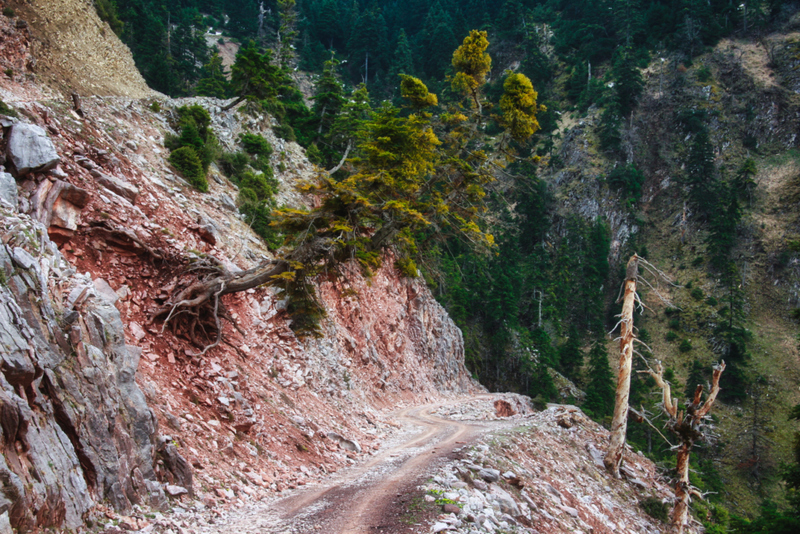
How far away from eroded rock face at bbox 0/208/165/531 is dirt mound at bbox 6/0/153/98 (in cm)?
1891

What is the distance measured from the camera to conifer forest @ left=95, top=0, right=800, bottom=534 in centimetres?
1967

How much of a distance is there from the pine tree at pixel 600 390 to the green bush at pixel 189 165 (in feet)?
144

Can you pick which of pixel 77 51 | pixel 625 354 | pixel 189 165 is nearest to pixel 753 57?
pixel 625 354

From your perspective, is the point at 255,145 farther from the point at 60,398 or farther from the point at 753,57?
the point at 753,57

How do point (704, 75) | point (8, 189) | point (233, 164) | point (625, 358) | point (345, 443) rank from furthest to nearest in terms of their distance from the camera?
point (704, 75) → point (233, 164) → point (625, 358) → point (345, 443) → point (8, 189)

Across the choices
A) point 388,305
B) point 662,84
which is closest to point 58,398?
point 388,305

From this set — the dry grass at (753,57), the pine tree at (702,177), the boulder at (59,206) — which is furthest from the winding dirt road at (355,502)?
the dry grass at (753,57)

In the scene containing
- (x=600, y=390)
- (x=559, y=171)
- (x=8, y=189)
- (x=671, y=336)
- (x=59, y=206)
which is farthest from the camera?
(x=559, y=171)

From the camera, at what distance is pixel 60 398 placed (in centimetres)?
586

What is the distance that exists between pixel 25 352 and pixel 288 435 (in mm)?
6760

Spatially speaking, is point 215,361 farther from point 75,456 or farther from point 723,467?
point 723,467

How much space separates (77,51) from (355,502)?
30508mm

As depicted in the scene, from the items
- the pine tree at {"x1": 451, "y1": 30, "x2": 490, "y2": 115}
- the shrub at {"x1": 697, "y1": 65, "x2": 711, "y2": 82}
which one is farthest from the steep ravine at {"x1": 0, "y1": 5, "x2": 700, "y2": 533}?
the shrub at {"x1": 697, "y1": 65, "x2": 711, "y2": 82}

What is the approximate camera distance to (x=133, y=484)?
6457 mm
